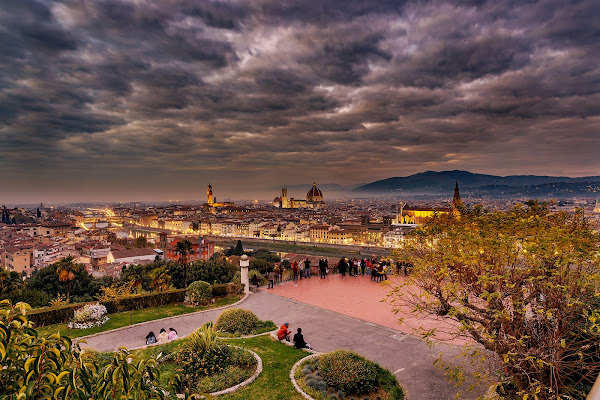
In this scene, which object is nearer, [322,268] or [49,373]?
[49,373]

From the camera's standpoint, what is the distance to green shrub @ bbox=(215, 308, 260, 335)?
11.8m

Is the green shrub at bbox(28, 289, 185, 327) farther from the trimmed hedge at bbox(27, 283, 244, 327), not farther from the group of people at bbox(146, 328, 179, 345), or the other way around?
the group of people at bbox(146, 328, 179, 345)

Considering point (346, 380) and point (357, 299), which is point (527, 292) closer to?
point (346, 380)

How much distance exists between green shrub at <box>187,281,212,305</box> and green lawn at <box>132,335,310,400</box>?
5.12m

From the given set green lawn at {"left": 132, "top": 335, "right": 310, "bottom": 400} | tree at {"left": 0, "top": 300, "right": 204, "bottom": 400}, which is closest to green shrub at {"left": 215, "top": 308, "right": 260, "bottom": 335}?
green lawn at {"left": 132, "top": 335, "right": 310, "bottom": 400}

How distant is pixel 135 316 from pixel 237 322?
554 centimetres

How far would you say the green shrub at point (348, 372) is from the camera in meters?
7.54

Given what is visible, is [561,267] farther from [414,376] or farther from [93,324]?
[93,324]

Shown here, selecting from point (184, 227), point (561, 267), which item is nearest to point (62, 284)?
point (561, 267)

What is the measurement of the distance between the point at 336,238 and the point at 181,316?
340 feet

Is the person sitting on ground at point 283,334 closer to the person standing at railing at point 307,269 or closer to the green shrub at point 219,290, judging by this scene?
the green shrub at point 219,290

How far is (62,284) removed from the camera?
87.6 feet

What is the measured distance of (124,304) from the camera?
15.0 metres

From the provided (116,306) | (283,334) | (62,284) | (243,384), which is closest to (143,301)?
(116,306)
